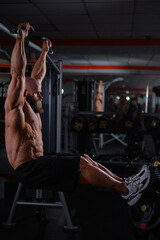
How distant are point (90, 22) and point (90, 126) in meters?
1.50

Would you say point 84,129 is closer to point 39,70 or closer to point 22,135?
point 39,70

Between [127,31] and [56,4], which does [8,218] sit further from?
[127,31]

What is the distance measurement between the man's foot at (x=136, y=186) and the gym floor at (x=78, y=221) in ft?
0.88

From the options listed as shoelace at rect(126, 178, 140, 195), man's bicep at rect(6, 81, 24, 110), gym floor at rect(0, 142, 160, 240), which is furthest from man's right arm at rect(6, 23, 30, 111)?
gym floor at rect(0, 142, 160, 240)

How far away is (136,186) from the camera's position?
2.08m

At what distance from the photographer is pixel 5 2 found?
12.1ft

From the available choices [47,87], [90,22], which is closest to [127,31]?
[90,22]

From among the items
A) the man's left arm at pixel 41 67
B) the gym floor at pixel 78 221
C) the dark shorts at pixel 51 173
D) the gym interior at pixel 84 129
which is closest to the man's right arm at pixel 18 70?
the gym interior at pixel 84 129

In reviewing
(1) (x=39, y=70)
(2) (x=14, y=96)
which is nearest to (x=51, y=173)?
(2) (x=14, y=96)

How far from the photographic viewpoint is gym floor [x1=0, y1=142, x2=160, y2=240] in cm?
270

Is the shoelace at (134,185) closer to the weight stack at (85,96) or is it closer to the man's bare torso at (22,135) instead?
the man's bare torso at (22,135)

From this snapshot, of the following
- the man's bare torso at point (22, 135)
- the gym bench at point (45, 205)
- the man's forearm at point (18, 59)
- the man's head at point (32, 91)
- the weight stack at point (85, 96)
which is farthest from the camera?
the weight stack at point (85, 96)

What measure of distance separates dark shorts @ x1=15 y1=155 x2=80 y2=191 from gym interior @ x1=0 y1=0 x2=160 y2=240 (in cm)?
51

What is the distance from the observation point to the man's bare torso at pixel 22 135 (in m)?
1.88
